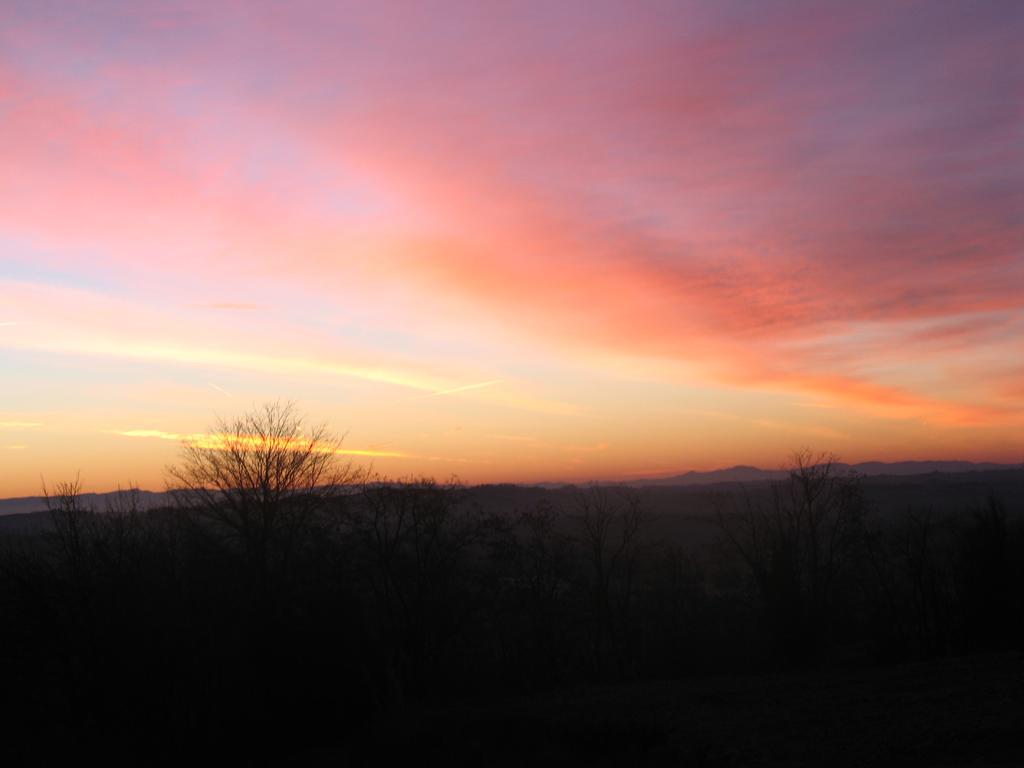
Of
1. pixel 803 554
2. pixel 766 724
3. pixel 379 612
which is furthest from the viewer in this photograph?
pixel 803 554

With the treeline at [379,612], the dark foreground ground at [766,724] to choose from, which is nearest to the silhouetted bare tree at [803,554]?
the treeline at [379,612]

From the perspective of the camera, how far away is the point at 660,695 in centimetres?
2527

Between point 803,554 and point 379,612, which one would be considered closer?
point 379,612

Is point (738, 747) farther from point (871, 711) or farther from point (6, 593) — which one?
point (6, 593)

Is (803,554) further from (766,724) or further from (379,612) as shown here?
(766,724)

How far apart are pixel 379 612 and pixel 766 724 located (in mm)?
25196

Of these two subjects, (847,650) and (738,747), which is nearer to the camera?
(738,747)

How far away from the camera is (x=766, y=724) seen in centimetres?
1936

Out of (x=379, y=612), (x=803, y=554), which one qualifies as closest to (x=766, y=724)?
(x=379, y=612)

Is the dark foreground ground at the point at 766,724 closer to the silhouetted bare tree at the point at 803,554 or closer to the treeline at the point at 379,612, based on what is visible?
the treeline at the point at 379,612

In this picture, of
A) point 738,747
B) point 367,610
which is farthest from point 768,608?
point 738,747

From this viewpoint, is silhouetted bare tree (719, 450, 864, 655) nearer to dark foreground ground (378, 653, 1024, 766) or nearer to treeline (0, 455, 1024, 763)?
treeline (0, 455, 1024, 763)

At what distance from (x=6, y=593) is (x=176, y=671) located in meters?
6.29

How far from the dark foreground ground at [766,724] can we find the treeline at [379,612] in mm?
3843
